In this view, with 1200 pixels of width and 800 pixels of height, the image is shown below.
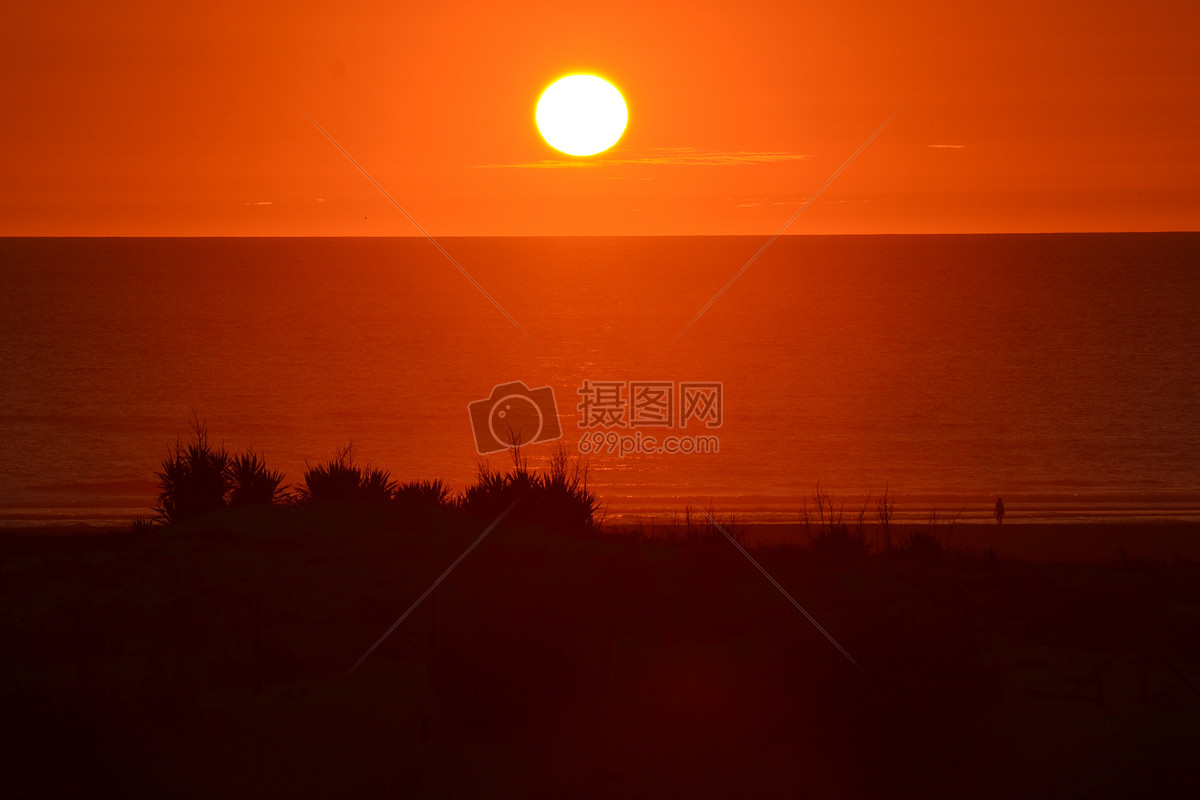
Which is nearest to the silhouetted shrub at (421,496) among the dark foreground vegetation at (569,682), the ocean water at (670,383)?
the dark foreground vegetation at (569,682)

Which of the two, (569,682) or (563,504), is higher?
(563,504)

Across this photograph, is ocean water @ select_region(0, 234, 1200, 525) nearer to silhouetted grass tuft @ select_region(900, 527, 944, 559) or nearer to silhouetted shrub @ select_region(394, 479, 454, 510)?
silhouetted grass tuft @ select_region(900, 527, 944, 559)

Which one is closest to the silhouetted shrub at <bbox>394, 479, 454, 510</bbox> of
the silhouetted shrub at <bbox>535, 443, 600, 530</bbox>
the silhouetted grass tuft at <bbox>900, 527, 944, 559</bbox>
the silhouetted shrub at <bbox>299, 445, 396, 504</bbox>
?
the silhouetted shrub at <bbox>299, 445, 396, 504</bbox>

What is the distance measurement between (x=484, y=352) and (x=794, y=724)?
61.0 m

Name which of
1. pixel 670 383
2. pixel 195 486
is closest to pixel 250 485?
pixel 195 486

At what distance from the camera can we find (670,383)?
5403 centimetres

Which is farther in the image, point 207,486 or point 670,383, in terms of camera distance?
point 670,383

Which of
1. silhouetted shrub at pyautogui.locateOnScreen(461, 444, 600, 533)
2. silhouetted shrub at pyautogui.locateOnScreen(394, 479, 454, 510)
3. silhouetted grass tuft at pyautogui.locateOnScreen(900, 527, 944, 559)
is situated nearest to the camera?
silhouetted grass tuft at pyautogui.locateOnScreen(900, 527, 944, 559)

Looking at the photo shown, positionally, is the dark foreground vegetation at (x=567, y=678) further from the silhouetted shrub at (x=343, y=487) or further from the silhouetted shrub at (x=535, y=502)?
the silhouetted shrub at (x=343, y=487)

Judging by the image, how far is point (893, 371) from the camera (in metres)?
56.7

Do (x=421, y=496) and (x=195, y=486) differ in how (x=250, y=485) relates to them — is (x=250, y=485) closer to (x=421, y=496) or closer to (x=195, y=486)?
(x=195, y=486)

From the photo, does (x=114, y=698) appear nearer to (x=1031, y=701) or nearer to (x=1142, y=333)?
(x=1031, y=701)

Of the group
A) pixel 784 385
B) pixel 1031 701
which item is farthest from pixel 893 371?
pixel 1031 701

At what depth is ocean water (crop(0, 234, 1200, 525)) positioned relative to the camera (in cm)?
2764
